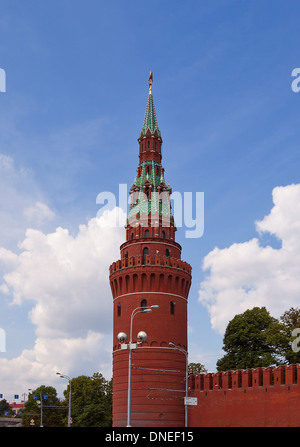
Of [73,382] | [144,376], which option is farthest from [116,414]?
[73,382]

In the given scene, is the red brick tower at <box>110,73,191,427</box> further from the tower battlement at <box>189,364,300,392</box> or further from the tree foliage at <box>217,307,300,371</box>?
the tree foliage at <box>217,307,300,371</box>

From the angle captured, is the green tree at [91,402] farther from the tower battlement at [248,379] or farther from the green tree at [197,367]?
the tower battlement at [248,379]

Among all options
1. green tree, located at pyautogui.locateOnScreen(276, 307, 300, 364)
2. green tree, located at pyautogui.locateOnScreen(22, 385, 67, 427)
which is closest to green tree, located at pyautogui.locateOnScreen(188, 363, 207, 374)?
green tree, located at pyautogui.locateOnScreen(276, 307, 300, 364)

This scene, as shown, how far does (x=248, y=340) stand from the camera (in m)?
67.8

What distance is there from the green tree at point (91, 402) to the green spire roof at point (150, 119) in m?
40.5

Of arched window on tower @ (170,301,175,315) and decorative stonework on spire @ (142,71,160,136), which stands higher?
decorative stonework on spire @ (142,71,160,136)

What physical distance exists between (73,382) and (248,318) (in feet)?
130

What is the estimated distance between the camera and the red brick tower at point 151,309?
56125 millimetres

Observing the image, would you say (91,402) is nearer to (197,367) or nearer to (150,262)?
(197,367)

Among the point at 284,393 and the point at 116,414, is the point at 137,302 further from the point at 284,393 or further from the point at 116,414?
the point at 284,393

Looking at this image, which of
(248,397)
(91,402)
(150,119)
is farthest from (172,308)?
(91,402)

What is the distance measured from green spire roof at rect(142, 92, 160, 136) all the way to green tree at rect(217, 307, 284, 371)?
82.9 ft

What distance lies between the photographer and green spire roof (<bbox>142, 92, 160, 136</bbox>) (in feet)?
229

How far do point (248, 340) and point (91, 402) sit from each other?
3219 cm
